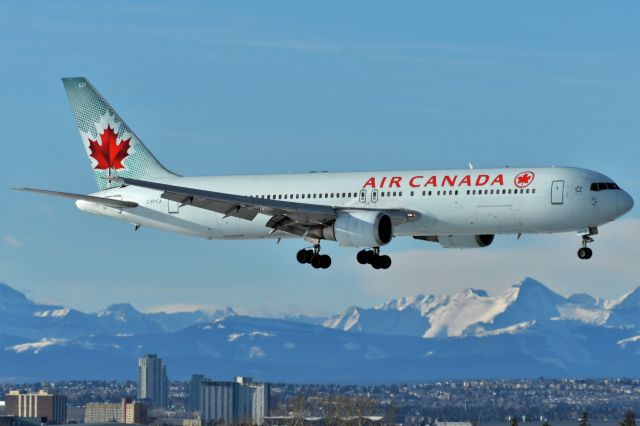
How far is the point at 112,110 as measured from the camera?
102812mm

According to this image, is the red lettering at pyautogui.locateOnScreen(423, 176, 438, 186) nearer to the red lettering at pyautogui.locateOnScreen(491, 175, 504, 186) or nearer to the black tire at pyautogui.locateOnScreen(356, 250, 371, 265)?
the red lettering at pyautogui.locateOnScreen(491, 175, 504, 186)

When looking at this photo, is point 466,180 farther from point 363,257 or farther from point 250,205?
point 250,205

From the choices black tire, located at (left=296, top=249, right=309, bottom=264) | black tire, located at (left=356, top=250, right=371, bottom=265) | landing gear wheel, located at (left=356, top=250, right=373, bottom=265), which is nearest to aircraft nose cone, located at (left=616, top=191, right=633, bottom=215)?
landing gear wheel, located at (left=356, top=250, right=373, bottom=265)

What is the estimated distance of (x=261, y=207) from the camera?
285ft

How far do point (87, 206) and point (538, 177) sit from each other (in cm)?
3090

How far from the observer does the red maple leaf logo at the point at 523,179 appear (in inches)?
3253

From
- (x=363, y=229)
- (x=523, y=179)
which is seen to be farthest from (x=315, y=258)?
(x=523, y=179)

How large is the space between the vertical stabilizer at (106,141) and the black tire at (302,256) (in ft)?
43.9

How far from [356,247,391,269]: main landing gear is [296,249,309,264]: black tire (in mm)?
3529

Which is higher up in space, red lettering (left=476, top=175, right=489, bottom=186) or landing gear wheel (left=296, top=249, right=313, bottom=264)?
red lettering (left=476, top=175, right=489, bottom=186)

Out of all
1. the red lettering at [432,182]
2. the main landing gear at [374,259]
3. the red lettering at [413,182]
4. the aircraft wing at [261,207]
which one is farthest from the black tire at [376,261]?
the red lettering at [432,182]

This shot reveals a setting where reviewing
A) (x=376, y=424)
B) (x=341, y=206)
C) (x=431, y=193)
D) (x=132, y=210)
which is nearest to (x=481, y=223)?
(x=431, y=193)

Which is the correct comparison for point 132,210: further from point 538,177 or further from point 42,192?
point 538,177

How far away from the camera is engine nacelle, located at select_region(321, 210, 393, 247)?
84188mm
